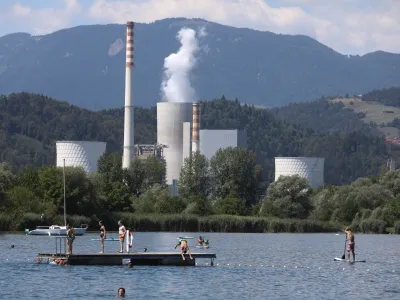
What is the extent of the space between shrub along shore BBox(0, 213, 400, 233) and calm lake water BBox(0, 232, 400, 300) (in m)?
35.0

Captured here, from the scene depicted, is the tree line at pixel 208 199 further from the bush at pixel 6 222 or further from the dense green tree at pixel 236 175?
the bush at pixel 6 222

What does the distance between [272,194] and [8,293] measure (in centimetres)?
8250

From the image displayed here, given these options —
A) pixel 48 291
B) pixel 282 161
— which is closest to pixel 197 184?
pixel 282 161

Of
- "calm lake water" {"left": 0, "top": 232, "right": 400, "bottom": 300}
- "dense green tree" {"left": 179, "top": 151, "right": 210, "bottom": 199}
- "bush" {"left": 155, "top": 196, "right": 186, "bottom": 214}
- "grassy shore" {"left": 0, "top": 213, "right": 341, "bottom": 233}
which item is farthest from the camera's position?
"dense green tree" {"left": 179, "top": 151, "right": 210, "bottom": 199}

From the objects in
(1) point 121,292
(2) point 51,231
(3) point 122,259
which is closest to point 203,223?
(2) point 51,231

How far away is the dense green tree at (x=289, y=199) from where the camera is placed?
120 m

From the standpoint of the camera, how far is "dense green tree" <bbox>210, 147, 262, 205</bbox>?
143250 millimetres

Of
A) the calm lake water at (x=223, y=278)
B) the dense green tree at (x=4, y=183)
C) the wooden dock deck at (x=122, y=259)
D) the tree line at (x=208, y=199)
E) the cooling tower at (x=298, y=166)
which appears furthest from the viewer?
the cooling tower at (x=298, y=166)

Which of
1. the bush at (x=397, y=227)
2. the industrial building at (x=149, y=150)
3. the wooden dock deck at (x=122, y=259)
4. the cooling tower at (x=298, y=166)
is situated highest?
the industrial building at (x=149, y=150)

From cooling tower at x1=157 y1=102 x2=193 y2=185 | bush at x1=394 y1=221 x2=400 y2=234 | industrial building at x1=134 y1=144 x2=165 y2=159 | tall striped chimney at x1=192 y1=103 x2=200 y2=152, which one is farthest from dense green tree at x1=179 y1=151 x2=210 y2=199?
bush at x1=394 y1=221 x2=400 y2=234

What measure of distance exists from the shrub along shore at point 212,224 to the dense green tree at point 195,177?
2911cm

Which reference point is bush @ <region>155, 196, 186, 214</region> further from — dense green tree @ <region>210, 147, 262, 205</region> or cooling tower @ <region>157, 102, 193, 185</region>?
cooling tower @ <region>157, 102, 193, 185</region>

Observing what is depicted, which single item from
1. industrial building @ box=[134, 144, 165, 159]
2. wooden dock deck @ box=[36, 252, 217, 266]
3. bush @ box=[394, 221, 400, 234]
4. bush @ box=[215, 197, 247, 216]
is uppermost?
industrial building @ box=[134, 144, 165, 159]

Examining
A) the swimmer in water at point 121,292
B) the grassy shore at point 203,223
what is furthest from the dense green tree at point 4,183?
the swimmer in water at point 121,292
